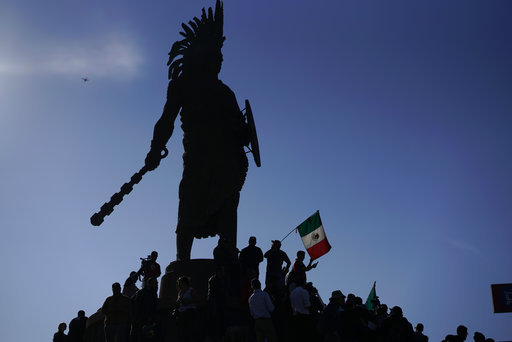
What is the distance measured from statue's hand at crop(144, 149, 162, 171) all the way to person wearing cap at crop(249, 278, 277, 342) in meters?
5.87

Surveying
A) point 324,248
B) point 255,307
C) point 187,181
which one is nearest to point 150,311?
point 255,307

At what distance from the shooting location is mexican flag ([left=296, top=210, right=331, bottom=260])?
54.2 feet

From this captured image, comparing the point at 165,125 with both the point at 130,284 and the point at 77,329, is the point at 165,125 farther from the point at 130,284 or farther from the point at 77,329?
the point at 77,329

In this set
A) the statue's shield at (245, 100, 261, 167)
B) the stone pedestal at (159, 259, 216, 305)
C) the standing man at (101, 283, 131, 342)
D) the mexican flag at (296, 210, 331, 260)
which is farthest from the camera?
the mexican flag at (296, 210, 331, 260)

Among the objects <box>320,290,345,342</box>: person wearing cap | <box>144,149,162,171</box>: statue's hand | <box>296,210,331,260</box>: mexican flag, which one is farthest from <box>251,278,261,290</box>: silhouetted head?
<box>296,210,331,260</box>: mexican flag

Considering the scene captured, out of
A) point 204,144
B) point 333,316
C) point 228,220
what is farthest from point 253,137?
point 333,316

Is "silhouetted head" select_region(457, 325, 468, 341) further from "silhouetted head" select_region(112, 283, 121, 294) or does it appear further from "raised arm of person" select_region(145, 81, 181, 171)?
"raised arm of person" select_region(145, 81, 181, 171)

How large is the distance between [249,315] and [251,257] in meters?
1.79

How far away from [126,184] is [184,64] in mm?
3132

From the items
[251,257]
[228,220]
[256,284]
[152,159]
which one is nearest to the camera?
[256,284]

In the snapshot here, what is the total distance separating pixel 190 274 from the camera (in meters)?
13.6

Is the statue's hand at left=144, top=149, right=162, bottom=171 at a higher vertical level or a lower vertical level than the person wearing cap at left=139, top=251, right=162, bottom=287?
higher

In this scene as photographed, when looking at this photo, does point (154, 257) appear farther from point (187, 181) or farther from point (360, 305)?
point (360, 305)

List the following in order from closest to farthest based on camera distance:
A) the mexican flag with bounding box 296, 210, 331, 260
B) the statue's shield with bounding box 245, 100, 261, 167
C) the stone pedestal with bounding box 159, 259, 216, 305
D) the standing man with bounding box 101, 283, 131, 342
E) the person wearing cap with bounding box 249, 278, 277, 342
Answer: the person wearing cap with bounding box 249, 278, 277, 342 → the standing man with bounding box 101, 283, 131, 342 → the stone pedestal with bounding box 159, 259, 216, 305 → the statue's shield with bounding box 245, 100, 261, 167 → the mexican flag with bounding box 296, 210, 331, 260
